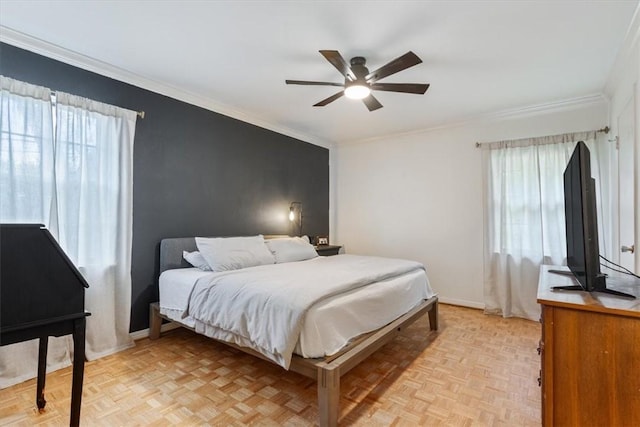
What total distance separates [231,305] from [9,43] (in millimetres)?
2568

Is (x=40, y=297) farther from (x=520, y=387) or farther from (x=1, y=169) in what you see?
(x=520, y=387)

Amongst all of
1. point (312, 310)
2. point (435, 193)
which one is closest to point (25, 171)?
point (312, 310)

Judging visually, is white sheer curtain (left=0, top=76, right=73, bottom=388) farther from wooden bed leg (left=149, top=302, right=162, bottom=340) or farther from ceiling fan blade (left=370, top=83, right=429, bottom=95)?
ceiling fan blade (left=370, top=83, right=429, bottom=95)

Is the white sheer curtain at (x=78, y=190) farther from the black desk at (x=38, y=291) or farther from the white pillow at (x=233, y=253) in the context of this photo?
the black desk at (x=38, y=291)

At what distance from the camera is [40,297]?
1425 millimetres

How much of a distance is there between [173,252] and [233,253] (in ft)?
2.00

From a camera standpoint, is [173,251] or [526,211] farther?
[526,211]

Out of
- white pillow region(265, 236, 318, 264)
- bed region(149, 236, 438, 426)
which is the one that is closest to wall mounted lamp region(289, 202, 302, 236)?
white pillow region(265, 236, 318, 264)

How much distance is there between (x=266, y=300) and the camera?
199 cm

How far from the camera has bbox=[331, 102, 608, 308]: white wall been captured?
3.87 meters

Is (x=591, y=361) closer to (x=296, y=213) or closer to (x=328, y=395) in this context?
(x=328, y=395)

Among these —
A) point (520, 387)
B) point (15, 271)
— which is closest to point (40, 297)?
point (15, 271)

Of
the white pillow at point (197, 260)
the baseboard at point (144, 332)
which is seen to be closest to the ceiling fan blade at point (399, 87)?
the white pillow at point (197, 260)

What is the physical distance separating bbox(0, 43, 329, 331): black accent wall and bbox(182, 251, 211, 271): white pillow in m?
0.33
